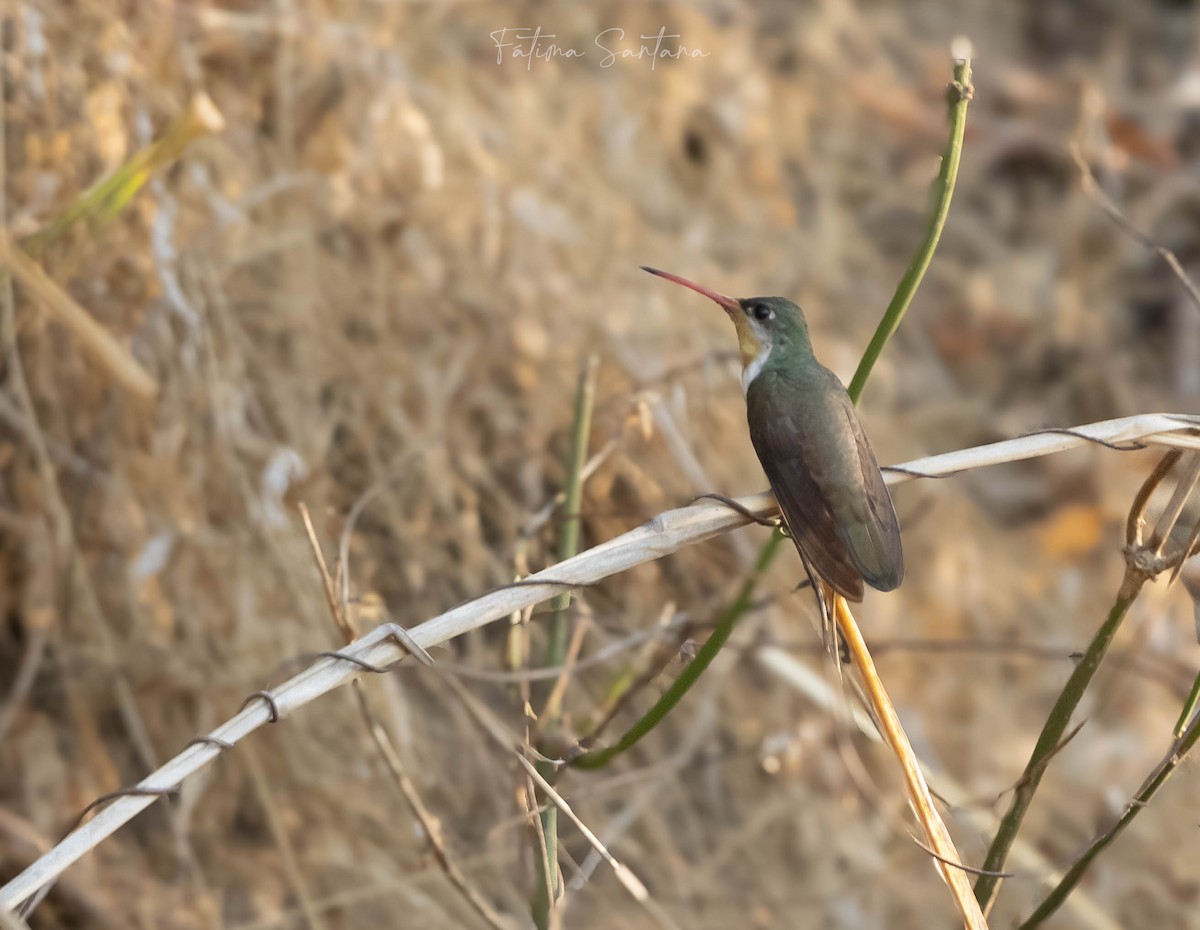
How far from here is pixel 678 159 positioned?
13.9 ft

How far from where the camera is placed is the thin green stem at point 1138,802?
1.34 metres

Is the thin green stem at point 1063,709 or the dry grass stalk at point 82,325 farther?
the dry grass stalk at point 82,325

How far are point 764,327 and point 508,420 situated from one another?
1.25 metres

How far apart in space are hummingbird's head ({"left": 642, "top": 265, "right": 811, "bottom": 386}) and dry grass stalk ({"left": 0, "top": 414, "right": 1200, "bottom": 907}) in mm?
601

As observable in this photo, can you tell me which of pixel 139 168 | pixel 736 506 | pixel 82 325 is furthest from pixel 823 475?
pixel 82 325

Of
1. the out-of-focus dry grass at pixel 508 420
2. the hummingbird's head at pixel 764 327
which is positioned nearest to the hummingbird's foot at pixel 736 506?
the out-of-focus dry grass at pixel 508 420

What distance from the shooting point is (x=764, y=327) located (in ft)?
6.34

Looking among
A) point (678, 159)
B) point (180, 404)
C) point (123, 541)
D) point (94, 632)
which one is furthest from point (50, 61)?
point (678, 159)

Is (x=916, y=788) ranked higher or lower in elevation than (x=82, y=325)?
higher

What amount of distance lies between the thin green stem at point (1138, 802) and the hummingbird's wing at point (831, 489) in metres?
0.33

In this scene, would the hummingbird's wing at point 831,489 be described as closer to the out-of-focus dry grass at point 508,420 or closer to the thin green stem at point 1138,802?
the out-of-focus dry grass at point 508,420
